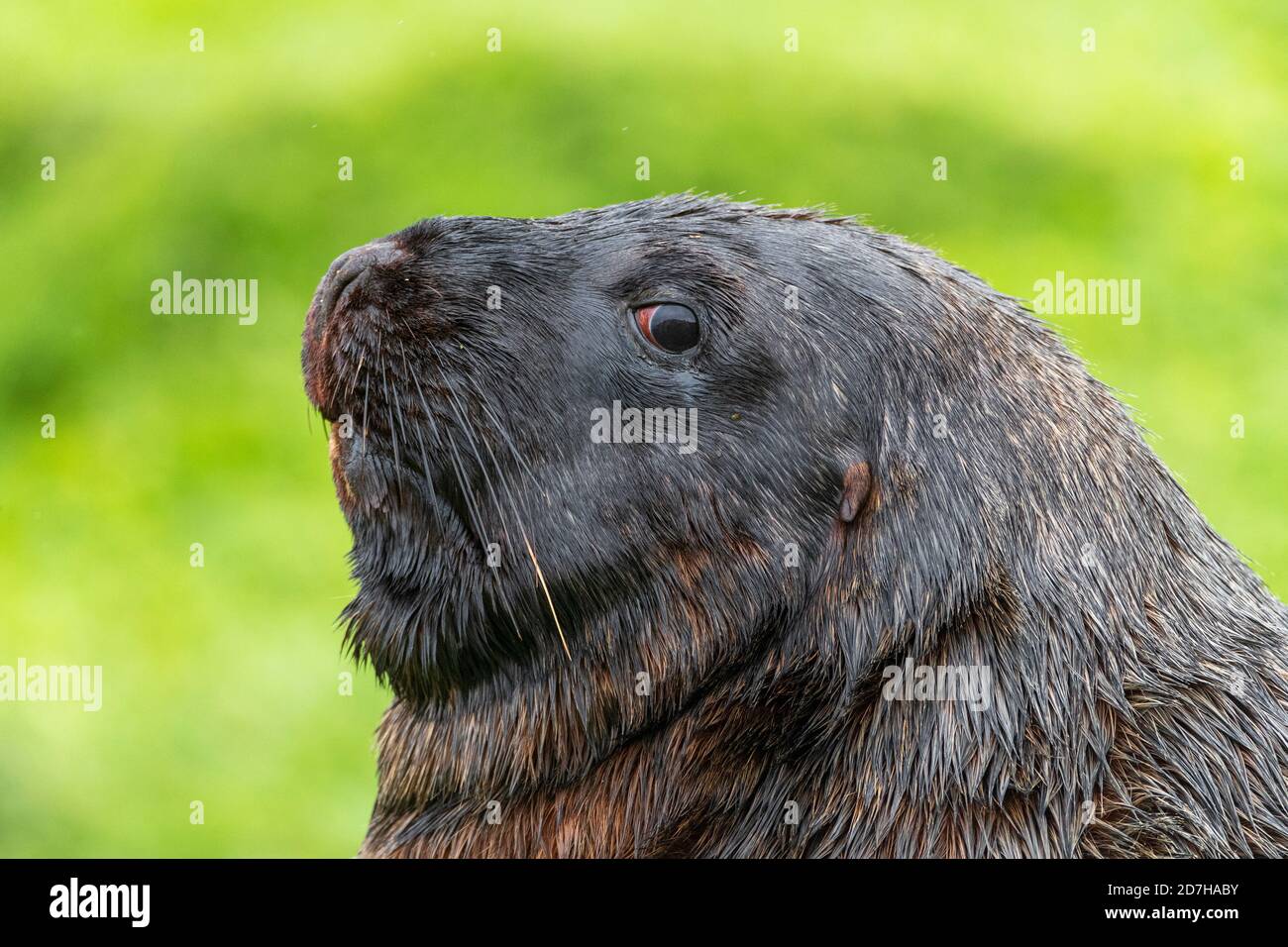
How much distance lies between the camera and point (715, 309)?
4.80 m

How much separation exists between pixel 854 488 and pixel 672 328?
71 cm

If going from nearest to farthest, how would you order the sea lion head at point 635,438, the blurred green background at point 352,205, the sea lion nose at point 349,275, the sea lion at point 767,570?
1. the sea lion at point 767,570
2. the sea lion head at point 635,438
3. the sea lion nose at point 349,275
4. the blurred green background at point 352,205

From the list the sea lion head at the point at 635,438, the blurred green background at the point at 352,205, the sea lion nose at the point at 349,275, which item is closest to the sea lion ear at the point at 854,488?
the sea lion head at the point at 635,438

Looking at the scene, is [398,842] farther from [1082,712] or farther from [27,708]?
[27,708]

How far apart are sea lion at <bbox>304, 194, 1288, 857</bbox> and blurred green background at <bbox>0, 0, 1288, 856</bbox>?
19.5 ft

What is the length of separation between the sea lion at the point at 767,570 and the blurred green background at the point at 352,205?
594 centimetres

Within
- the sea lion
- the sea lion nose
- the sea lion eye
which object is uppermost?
the sea lion nose

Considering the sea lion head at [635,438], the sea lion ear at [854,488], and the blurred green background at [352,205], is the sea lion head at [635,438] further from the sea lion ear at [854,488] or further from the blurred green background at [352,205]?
the blurred green background at [352,205]

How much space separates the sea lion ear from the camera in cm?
474

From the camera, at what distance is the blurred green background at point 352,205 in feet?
38.0

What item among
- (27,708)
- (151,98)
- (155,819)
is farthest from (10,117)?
(155,819)

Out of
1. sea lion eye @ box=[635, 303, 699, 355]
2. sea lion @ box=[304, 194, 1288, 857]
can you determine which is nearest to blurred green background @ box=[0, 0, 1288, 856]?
sea lion @ box=[304, 194, 1288, 857]

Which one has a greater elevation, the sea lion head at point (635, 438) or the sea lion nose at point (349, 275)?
the sea lion nose at point (349, 275)

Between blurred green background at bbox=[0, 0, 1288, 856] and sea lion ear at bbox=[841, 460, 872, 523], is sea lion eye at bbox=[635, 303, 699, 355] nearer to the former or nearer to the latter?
sea lion ear at bbox=[841, 460, 872, 523]
